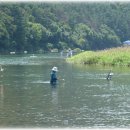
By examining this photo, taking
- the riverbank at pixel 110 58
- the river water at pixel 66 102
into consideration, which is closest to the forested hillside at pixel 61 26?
the riverbank at pixel 110 58

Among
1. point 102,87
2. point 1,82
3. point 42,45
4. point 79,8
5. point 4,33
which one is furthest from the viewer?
point 79,8

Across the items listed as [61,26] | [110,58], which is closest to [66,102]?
[110,58]

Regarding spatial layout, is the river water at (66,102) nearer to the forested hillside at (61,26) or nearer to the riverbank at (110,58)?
the riverbank at (110,58)

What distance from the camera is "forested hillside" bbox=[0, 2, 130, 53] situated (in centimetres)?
11769

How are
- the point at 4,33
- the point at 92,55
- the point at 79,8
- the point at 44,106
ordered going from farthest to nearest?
the point at 79,8
the point at 4,33
the point at 92,55
the point at 44,106

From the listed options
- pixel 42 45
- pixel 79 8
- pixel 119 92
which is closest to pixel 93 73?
pixel 119 92

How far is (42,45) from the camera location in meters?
126

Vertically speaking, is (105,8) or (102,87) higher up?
(105,8)

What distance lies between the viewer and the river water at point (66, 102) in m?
25.4

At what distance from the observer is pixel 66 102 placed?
1247 inches

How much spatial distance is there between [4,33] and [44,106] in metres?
82.2

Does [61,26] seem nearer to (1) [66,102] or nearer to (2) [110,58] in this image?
(2) [110,58]

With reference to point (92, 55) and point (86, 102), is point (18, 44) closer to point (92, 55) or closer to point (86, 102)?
point (92, 55)

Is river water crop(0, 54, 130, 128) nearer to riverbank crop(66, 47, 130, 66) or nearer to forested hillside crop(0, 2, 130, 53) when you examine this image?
riverbank crop(66, 47, 130, 66)
